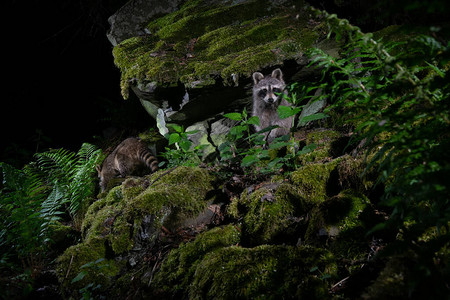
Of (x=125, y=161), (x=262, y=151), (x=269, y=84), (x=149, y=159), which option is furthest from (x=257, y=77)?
(x=125, y=161)

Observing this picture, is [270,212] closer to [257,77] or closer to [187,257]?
[187,257]

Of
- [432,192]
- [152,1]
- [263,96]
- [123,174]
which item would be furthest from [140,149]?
[432,192]

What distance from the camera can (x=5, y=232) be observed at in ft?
10.4

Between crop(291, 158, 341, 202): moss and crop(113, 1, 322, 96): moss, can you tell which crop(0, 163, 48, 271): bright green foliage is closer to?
crop(113, 1, 322, 96): moss

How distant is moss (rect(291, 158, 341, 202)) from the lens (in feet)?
8.14

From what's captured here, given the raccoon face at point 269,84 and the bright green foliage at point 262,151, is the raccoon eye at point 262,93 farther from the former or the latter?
the bright green foliage at point 262,151

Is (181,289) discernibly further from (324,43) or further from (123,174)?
(123,174)

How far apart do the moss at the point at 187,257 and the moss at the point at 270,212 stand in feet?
0.58

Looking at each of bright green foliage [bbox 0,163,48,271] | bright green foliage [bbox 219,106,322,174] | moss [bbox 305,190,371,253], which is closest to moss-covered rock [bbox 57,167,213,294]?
bright green foliage [bbox 0,163,48,271]

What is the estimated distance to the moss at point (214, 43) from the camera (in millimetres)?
4668

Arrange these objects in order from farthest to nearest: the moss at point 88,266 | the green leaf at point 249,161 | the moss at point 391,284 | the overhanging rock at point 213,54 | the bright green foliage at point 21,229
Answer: the overhanging rock at point 213,54
the green leaf at point 249,161
the bright green foliage at point 21,229
the moss at point 88,266
the moss at point 391,284

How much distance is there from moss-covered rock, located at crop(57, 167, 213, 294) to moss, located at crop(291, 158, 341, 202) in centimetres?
114

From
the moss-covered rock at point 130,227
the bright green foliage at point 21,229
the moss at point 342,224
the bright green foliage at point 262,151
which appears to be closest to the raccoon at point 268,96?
the bright green foliage at point 262,151

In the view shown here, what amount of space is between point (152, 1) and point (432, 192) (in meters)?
7.69
